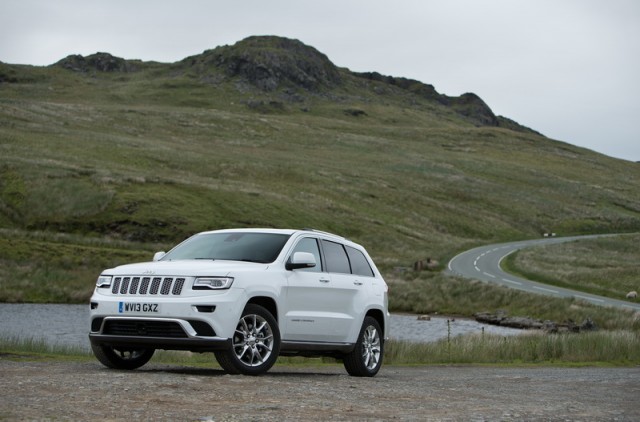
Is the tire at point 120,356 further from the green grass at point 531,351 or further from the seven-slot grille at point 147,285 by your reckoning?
the green grass at point 531,351

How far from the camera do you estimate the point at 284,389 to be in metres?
11.1

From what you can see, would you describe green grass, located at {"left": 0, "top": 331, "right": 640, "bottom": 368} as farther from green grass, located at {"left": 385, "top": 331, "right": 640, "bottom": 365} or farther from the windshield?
the windshield

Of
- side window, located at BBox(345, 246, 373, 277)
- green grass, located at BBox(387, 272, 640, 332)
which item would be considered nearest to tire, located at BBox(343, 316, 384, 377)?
side window, located at BBox(345, 246, 373, 277)

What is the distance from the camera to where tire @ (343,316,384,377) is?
48.9ft

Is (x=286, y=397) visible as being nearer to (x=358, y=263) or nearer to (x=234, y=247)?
(x=234, y=247)

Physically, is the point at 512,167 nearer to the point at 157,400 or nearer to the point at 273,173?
the point at 273,173

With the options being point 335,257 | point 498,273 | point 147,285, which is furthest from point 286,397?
point 498,273

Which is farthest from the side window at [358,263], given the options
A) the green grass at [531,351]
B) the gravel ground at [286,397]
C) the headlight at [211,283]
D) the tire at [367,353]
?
the green grass at [531,351]

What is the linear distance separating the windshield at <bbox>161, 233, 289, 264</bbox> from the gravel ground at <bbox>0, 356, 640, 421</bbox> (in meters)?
1.75

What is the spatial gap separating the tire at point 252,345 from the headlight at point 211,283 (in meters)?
0.49

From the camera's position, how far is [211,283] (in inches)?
489

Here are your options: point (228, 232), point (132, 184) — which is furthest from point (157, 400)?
point (132, 184)

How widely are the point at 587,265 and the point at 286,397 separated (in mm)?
66649

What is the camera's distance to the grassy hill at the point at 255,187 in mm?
66000
